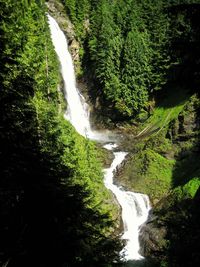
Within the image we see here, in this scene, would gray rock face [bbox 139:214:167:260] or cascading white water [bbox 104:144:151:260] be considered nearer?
gray rock face [bbox 139:214:167:260]

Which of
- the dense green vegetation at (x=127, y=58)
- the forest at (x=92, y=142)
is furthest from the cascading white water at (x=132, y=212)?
the dense green vegetation at (x=127, y=58)

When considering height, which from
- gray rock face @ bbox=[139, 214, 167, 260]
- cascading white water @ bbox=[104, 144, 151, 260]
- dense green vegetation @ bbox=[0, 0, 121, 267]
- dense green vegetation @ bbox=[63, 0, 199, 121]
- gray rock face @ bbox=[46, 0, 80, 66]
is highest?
gray rock face @ bbox=[46, 0, 80, 66]

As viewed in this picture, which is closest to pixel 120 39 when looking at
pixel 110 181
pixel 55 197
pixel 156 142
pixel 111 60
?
pixel 111 60

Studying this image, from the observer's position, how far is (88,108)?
5659 centimetres

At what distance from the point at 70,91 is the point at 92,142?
622 inches

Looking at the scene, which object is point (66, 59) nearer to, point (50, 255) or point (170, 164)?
point (170, 164)

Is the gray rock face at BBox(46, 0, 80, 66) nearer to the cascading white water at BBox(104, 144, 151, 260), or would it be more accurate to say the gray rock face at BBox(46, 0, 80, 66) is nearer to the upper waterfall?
the upper waterfall

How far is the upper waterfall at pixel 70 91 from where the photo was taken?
176 ft

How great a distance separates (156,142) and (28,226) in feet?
115

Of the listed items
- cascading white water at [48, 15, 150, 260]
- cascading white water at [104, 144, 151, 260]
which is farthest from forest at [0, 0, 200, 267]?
cascading white water at [48, 15, 150, 260]

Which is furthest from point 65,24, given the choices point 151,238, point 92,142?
point 151,238

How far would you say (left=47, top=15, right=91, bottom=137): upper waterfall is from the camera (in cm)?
5372

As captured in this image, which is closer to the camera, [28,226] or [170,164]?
[28,226]

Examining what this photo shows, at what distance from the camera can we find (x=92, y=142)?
42406 millimetres
